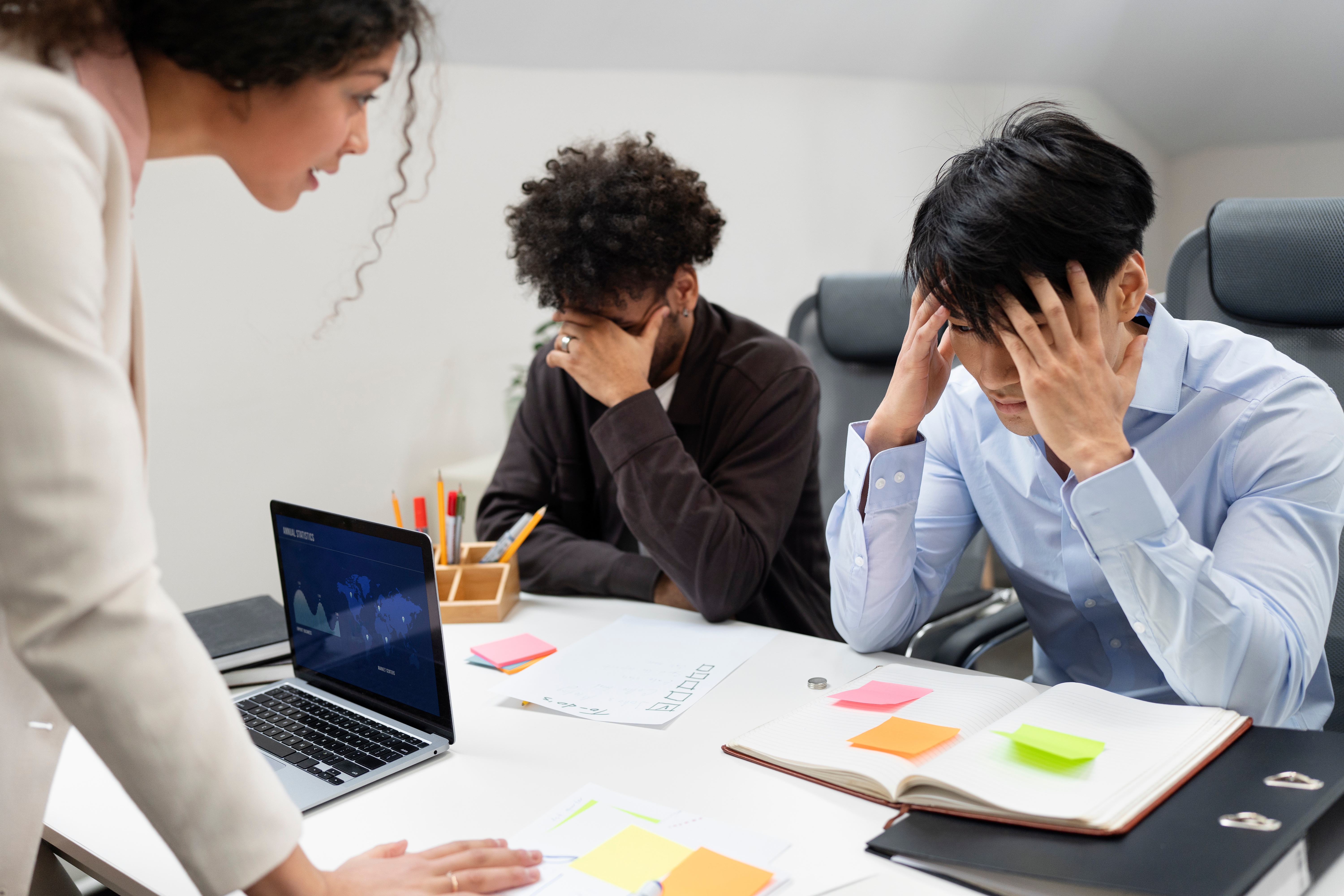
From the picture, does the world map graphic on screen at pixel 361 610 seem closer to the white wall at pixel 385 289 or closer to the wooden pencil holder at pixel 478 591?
the wooden pencil holder at pixel 478 591

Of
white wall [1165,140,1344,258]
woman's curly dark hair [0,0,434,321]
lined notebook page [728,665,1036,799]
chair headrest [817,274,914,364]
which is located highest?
white wall [1165,140,1344,258]

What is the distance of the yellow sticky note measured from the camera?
75 cm

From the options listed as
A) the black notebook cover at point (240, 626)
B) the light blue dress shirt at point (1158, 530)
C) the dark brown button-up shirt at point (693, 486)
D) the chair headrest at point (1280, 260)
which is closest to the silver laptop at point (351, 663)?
the black notebook cover at point (240, 626)

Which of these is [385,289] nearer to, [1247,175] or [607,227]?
[607,227]

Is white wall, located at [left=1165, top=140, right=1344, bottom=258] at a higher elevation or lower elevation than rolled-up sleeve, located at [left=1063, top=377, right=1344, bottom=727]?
higher

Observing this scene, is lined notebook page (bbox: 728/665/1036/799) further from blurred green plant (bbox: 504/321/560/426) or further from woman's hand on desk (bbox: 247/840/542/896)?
blurred green plant (bbox: 504/321/560/426)

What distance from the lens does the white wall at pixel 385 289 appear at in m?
2.22

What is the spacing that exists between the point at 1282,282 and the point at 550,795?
3.83 ft

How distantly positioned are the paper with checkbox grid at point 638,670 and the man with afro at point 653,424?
8 centimetres

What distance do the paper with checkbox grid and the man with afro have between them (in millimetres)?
75

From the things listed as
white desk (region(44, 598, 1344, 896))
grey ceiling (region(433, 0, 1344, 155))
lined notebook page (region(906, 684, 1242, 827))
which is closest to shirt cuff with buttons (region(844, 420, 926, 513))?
white desk (region(44, 598, 1344, 896))

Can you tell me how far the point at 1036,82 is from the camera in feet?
13.3

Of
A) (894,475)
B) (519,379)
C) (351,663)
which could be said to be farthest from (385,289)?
(894,475)

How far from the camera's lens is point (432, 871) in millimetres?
717
